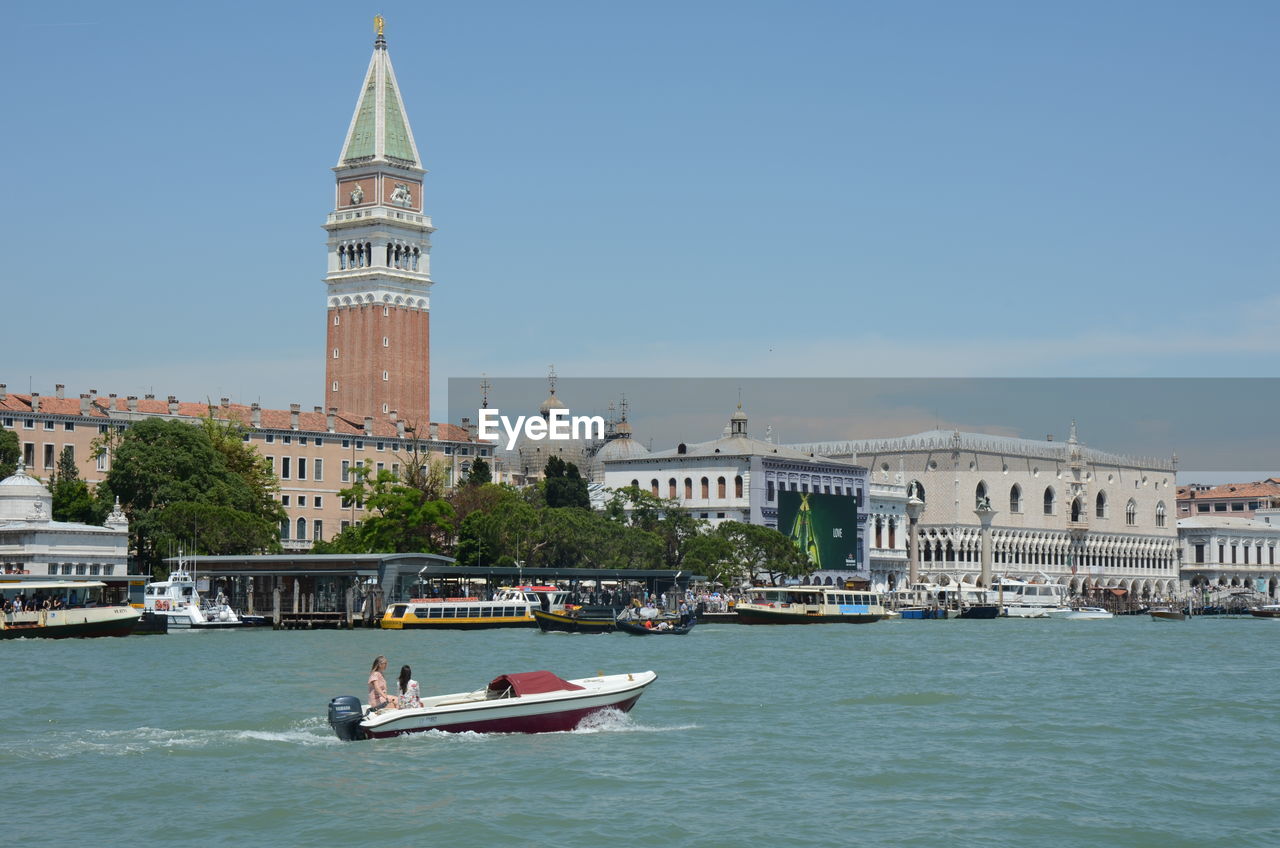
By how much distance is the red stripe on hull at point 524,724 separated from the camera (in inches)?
1080

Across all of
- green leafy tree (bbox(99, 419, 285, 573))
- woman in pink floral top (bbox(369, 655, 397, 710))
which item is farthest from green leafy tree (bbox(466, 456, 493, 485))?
woman in pink floral top (bbox(369, 655, 397, 710))

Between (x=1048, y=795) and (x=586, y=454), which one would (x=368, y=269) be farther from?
(x=1048, y=795)

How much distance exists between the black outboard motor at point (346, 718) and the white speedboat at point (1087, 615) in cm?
7394

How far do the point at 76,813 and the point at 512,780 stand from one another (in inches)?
219

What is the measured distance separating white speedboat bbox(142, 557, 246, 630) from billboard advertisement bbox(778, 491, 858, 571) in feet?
138

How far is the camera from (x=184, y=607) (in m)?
66.8

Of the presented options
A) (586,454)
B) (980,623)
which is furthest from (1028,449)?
(980,623)

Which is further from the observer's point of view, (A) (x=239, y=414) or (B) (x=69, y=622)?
(A) (x=239, y=414)

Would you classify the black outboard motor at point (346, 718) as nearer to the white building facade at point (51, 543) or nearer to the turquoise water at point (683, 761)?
the turquoise water at point (683, 761)

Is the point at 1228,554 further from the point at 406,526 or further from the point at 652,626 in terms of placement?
the point at 652,626

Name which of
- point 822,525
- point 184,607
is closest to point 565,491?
point 822,525

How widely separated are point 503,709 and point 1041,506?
109594 millimetres

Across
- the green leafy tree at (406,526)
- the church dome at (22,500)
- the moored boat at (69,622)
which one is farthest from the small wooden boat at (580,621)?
the church dome at (22,500)

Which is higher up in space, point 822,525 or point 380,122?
point 380,122
